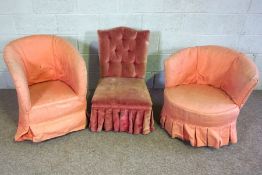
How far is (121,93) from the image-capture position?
6.88 ft

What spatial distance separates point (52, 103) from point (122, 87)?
60 cm

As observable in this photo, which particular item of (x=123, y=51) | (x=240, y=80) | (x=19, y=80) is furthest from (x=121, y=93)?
(x=240, y=80)

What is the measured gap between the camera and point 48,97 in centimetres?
201

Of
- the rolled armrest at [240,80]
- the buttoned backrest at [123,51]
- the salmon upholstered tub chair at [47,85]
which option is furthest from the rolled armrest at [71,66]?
the rolled armrest at [240,80]

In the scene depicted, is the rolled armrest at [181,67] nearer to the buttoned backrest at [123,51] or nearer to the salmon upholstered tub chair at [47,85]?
the buttoned backrest at [123,51]

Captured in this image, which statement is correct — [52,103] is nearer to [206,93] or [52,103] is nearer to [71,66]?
[71,66]

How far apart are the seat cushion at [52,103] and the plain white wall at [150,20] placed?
694mm

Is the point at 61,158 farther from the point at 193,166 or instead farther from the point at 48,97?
the point at 193,166

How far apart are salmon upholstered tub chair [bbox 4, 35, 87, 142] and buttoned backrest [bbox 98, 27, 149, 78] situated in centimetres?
34

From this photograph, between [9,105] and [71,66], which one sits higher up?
[71,66]

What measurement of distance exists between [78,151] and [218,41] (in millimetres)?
1827

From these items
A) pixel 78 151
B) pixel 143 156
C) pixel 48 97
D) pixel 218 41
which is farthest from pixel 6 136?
pixel 218 41

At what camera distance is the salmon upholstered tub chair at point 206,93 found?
1938 millimetres

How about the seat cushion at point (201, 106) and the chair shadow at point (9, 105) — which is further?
the chair shadow at point (9, 105)
